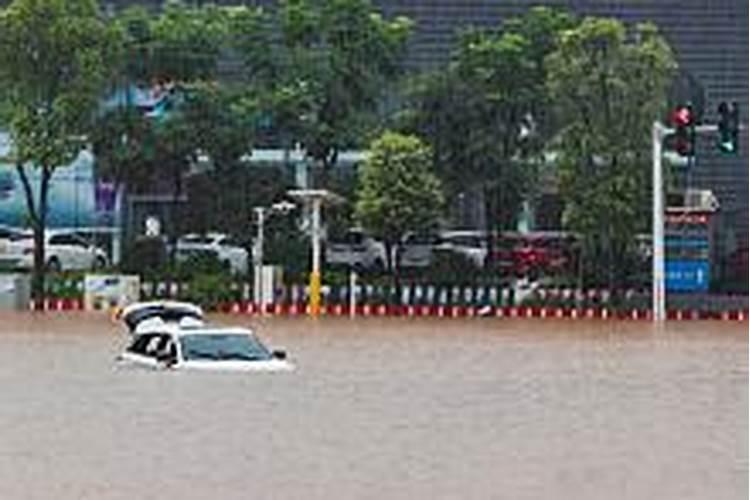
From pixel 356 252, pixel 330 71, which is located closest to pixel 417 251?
pixel 356 252

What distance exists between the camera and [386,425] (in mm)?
20219

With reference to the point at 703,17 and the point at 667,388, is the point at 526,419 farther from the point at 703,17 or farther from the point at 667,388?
the point at 703,17

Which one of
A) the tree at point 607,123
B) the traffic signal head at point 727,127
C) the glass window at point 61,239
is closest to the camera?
the traffic signal head at point 727,127

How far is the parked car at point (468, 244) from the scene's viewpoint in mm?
54850

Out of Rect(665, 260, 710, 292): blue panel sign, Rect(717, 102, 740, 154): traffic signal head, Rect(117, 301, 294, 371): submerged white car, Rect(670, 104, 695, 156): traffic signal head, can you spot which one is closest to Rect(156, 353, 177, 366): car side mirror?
Rect(117, 301, 294, 371): submerged white car

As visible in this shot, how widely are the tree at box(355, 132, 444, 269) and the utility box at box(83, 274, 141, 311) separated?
580 cm

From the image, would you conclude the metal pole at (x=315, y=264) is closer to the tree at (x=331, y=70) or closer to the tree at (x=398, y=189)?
the tree at (x=398, y=189)

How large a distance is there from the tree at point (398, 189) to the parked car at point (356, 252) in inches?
101

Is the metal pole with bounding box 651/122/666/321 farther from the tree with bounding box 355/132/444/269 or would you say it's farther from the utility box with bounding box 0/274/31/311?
the utility box with bounding box 0/274/31/311

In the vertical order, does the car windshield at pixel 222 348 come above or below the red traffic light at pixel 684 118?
below

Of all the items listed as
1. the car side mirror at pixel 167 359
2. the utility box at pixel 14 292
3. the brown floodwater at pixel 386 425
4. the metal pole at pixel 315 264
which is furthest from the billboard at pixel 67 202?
the car side mirror at pixel 167 359

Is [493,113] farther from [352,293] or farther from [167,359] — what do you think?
[167,359]

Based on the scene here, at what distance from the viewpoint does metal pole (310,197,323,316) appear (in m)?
48.8

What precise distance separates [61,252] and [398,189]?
10925 millimetres
